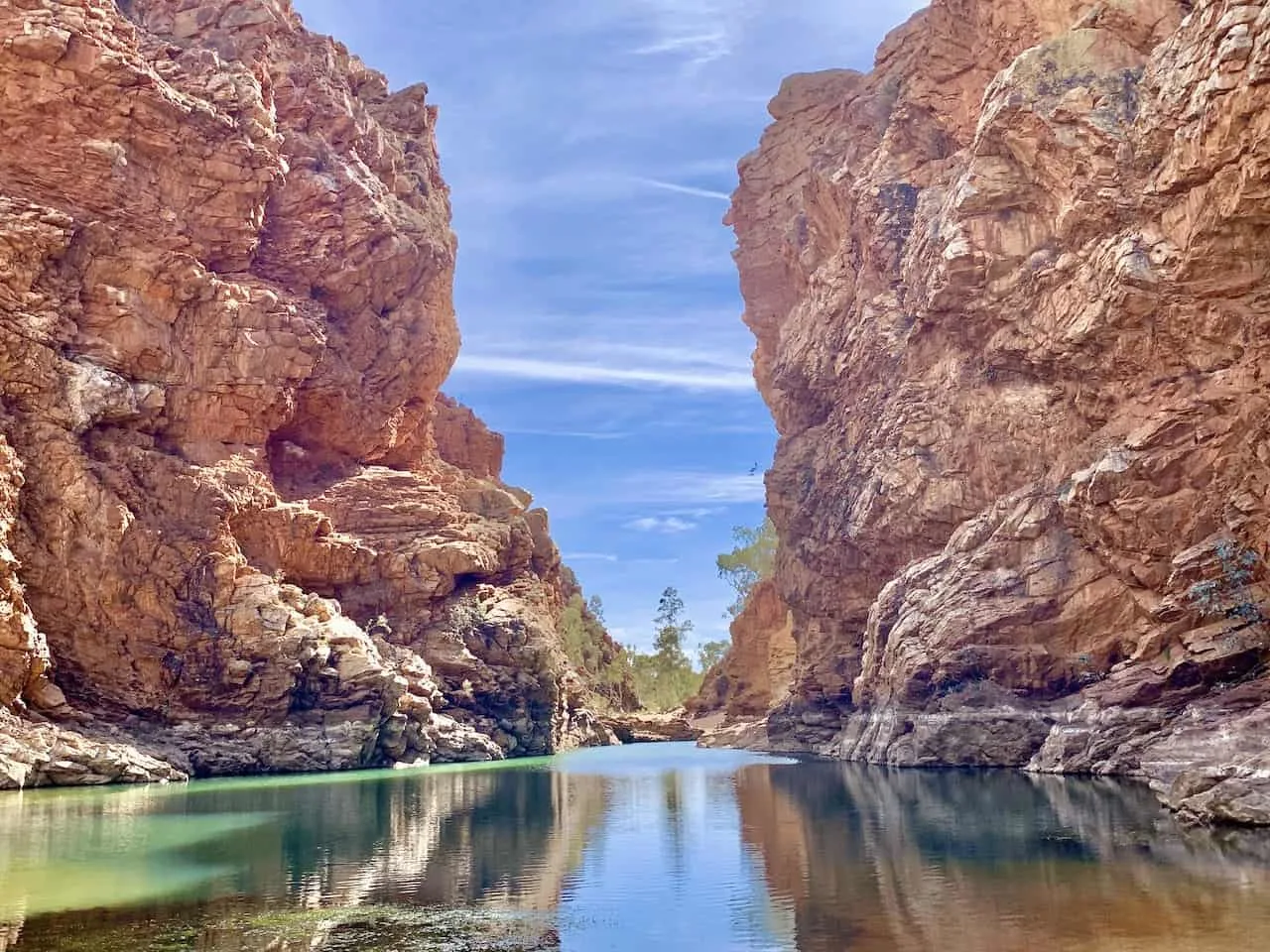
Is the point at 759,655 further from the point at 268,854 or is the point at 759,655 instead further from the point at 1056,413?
the point at 268,854

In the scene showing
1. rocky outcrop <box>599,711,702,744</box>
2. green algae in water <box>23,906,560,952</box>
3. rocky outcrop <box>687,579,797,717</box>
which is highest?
rocky outcrop <box>687,579,797,717</box>

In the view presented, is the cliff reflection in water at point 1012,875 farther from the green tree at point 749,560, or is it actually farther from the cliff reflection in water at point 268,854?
the green tree at point 749,560

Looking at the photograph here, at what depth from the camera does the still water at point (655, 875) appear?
1538 centimetres

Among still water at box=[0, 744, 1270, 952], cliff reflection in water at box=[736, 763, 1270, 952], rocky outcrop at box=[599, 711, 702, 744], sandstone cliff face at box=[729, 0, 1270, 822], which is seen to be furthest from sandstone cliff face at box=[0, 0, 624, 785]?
cliff reflection in water at box=[736, 763, 1270, 952]

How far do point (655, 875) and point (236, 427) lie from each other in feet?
209

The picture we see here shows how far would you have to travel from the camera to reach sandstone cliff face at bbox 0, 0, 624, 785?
207 ft

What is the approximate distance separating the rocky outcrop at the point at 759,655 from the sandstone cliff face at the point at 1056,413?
1026 inches

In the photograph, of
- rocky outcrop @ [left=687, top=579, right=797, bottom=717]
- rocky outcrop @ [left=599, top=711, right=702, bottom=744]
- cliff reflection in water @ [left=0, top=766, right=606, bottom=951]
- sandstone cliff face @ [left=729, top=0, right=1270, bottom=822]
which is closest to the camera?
cliff reflection in water @ [left=0, top=766, right=606, bottom=951]

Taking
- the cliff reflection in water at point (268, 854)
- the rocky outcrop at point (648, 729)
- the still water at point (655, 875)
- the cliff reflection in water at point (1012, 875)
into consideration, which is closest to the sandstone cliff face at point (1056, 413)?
the cliff reflection in water at point (1012, 875)

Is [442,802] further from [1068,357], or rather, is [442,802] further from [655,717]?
[655,717]

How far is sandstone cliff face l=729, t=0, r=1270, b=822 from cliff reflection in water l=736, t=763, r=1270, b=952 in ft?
11.0

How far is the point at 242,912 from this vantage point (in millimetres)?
18016

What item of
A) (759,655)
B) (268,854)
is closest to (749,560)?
(759,655)

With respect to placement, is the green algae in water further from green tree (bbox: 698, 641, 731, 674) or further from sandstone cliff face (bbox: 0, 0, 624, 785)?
green tree (bbox: 698, 641, 731, 674)
